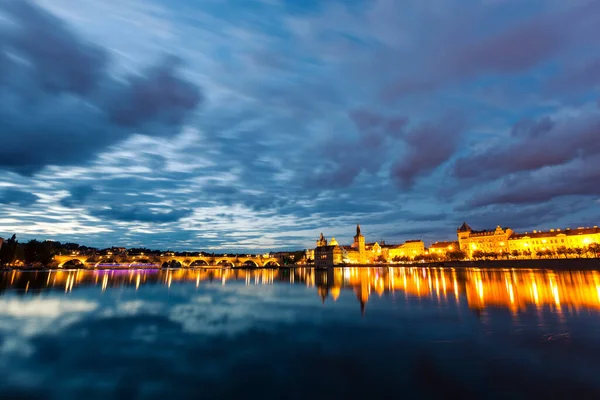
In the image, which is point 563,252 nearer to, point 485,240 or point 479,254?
point 479,254

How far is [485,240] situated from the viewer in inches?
6560

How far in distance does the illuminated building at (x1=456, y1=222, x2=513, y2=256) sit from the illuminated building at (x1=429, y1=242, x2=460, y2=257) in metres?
6.18

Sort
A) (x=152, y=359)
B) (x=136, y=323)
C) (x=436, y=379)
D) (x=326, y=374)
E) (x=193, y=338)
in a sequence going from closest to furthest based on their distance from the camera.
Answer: (x=436, y=379)
(x=326, y=374)
(x=152, y=359)
(x=193, y=338)
(x=136, y=323)

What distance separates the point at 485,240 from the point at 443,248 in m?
27.5

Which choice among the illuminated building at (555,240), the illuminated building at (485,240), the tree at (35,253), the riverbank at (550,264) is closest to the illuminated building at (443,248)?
the illuminated building at (485,240)

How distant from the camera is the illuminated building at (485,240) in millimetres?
158500

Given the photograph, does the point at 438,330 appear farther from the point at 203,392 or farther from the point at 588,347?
the point at 203,392

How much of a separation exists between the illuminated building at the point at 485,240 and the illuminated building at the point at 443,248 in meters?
6.18

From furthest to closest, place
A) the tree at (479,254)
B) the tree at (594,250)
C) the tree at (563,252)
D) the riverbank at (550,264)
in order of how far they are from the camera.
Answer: the tree at (479,254) < the tree at (563,252) < the tree at (594,250) < the riverbank at (550,264)

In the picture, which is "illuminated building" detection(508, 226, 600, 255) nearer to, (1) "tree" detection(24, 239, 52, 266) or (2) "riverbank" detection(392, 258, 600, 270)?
(2) "riverbank" detection(392, 258, 600, 270)

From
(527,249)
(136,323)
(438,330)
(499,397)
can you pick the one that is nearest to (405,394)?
(499,397)

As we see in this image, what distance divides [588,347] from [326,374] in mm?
13701

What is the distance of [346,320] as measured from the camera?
25.1 metres

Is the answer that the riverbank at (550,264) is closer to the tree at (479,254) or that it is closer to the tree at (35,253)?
the tree at (479,254)
